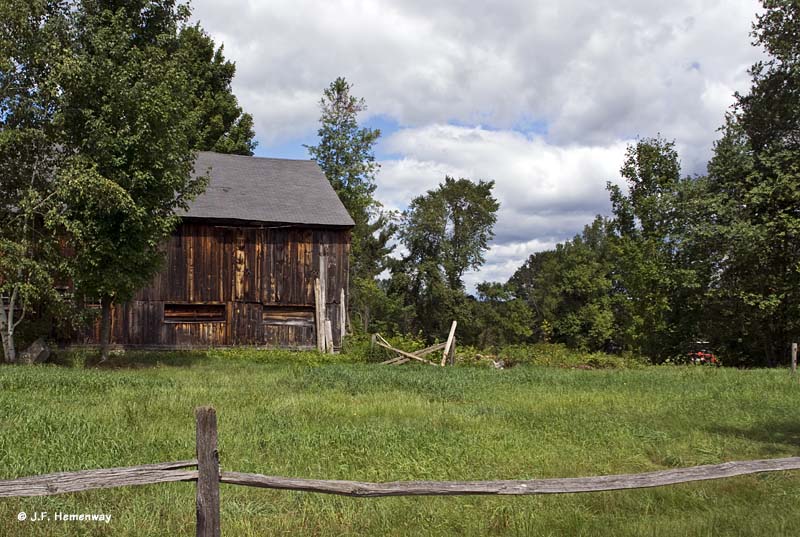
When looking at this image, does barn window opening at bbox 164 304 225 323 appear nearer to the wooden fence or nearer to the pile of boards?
the pile of boards

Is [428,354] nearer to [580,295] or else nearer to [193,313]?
[193,313]

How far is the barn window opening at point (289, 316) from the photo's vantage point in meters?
27.1

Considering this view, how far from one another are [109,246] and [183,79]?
540 cm

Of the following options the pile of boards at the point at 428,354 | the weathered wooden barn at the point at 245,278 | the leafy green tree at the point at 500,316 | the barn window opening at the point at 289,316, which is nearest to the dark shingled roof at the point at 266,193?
the weathered wooden barn at the point at 245,278

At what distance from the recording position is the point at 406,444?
9.26 meters

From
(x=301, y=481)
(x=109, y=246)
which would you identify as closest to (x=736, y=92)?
(x=109, y=246)

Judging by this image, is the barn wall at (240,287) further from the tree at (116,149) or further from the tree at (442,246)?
the tree at (442,246)

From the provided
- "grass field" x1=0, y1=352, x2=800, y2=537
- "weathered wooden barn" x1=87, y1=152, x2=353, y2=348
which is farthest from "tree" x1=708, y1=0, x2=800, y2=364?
"weathered wooden barn" x1=87, y1=152, x2=353, y2=348

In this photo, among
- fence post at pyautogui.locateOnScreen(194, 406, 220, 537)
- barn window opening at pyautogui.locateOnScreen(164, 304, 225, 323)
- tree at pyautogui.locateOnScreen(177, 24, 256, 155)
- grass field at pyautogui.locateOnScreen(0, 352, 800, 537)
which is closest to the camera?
fence post at pyautogui.locateOnScreen(194, 406, 220, 537)

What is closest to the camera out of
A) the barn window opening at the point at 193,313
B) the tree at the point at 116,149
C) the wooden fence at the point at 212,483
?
the wooden fence at the point at 212,483

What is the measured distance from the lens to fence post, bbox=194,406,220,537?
16.3 feet

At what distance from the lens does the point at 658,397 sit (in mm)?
14844

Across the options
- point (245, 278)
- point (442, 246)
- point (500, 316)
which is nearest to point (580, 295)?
point (500, 316)

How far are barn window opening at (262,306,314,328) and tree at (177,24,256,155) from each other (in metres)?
17.3
